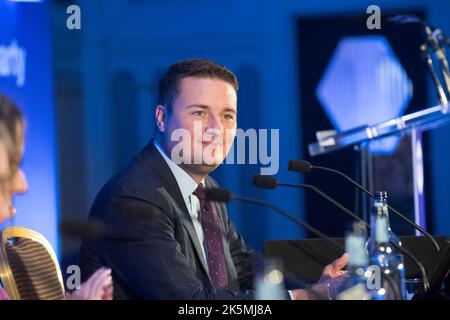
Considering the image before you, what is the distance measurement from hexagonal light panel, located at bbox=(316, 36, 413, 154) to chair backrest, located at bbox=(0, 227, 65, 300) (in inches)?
104

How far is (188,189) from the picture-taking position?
89.7 inches

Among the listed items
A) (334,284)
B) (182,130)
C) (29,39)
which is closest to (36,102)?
(29,39)

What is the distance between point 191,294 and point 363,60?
9.21ft

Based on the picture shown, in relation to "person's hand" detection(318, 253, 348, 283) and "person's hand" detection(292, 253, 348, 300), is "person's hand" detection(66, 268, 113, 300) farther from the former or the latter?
"person's hand" detection(318, 253, 348, 283)

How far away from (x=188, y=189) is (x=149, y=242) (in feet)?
1.24

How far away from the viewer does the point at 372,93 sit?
14.1ft

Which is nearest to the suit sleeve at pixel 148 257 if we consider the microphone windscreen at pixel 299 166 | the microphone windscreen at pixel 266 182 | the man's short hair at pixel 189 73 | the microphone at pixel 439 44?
the microphone windscreen at pixel 266 182

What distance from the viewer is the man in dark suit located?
1900 mm

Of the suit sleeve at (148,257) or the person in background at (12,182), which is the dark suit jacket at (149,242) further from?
the person in background at (12,182)

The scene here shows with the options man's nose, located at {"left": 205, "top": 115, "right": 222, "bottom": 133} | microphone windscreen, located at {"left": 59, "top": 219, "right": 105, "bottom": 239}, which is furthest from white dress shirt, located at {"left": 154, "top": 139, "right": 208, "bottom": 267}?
microphone windscreen, located at {"left": 59, "top": 219, "right": 105, "bottom": 239}

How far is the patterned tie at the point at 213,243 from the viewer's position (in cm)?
221
